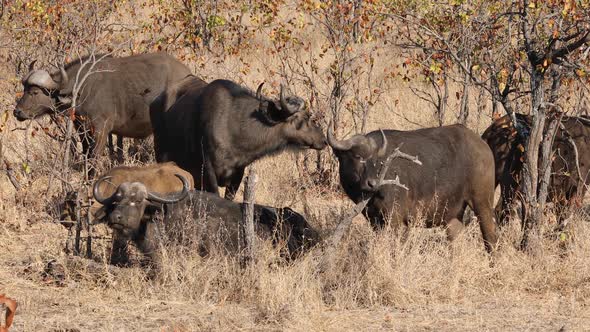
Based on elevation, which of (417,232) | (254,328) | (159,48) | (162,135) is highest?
(159,48)

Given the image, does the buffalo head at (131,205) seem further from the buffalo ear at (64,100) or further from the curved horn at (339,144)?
the buffalo ear at (64,100)

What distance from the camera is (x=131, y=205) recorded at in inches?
360

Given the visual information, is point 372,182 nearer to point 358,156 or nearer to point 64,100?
point 358,156

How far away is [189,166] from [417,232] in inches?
142

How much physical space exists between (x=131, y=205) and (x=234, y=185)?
2.90 m

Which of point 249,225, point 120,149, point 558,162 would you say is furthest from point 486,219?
point 120,149

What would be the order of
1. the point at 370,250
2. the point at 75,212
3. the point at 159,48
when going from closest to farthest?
the point at 370,250 < the point at 75,212 < the point at 159,48

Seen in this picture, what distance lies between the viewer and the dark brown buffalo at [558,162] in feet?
33.6

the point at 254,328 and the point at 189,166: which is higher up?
the point at 189,166

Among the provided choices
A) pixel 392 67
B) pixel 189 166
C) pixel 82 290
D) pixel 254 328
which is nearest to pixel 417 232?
pixel 254 328

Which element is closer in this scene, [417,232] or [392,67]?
[417,232]

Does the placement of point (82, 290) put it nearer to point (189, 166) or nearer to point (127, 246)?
point (127, 246)

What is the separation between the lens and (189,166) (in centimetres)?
1188

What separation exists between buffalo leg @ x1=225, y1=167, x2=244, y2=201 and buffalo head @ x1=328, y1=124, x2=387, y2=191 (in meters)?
2.71
